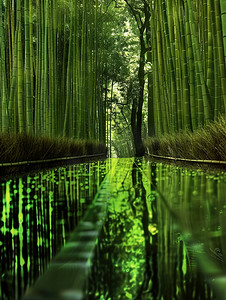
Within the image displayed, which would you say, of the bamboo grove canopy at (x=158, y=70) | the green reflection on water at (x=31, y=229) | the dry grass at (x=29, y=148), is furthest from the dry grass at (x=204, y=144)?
the dry grass at (x=29, y=148)

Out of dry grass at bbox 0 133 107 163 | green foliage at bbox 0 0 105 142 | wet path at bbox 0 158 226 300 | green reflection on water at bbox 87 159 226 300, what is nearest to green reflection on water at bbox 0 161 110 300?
wet path at bbox 0 158 226 300

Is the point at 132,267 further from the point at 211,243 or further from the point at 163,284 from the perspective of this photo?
the point at 211,243

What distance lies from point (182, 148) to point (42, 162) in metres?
1.67

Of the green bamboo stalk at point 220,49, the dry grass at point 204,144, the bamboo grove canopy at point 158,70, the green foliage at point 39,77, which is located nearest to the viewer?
the dry grass at point 204,144

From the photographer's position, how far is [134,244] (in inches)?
43.6

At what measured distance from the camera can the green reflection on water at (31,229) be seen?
848 millimetres

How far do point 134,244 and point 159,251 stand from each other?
0.10 meters

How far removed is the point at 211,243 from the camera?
3.74 feet

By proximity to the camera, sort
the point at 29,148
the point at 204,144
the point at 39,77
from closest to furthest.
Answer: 1. the point at 204,144
2. the point at 29,148
3. the point at 39,77

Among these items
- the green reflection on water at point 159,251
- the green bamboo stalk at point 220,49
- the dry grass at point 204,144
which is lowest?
the green reflection on water at point 159,251

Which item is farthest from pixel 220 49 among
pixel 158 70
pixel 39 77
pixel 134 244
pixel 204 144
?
pixel 158 70

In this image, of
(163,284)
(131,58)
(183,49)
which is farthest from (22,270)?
(131,58)

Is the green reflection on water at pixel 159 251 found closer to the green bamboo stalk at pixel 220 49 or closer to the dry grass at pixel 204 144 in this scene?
the dry grass at pixel 204 144

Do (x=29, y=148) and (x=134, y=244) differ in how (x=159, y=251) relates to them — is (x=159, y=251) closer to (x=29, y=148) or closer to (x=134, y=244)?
(x=134, y=244)
